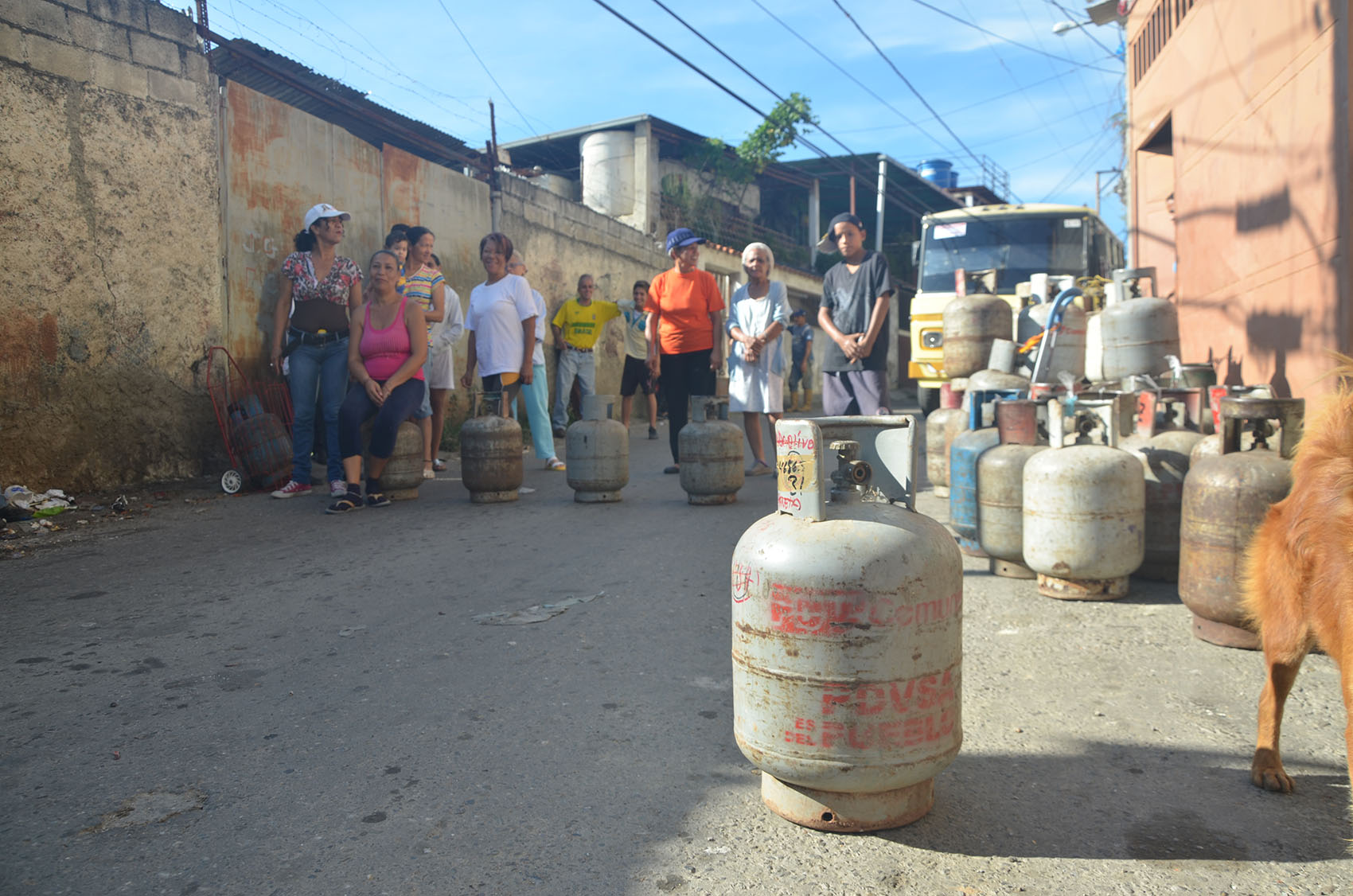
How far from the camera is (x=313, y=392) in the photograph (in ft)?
22.7

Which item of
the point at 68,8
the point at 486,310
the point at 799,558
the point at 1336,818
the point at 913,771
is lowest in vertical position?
the point at 1336,818

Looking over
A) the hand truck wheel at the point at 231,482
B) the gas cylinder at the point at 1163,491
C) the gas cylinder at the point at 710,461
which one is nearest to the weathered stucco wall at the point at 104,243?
the hand truck wheel at the point at 231,482

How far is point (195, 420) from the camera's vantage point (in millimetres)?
7441

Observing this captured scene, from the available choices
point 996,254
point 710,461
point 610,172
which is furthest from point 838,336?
point 610,172

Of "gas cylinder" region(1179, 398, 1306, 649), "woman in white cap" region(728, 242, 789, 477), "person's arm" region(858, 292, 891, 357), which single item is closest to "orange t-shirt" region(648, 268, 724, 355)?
"woman in white cap" region(728, 242, 789, 477)

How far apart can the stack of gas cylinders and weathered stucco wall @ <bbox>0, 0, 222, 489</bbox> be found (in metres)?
5.79

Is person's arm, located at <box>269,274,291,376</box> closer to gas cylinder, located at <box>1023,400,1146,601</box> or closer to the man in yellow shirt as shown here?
the man in yellow shirt

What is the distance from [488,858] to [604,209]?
21.0 metres

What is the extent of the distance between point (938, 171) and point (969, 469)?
31.2 m

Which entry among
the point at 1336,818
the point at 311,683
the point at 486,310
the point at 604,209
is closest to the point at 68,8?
the point at 486,310

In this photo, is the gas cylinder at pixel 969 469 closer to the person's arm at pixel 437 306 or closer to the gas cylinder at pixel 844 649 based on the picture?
the gas cylinder at pixel 844 649

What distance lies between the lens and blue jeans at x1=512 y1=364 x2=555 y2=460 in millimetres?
8164

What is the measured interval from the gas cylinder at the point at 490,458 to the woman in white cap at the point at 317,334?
90 cm

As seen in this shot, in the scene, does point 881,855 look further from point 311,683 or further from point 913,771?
point 311,683
